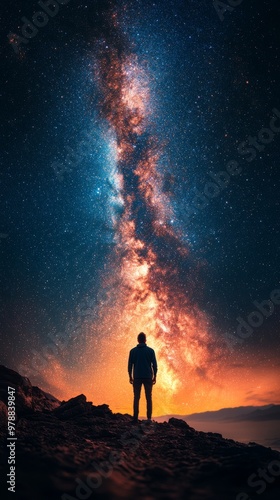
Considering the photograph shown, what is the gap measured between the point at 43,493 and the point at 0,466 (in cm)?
56

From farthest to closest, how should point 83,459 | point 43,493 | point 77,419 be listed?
1. point 77,419
2. point 83,459
3. point 43,493

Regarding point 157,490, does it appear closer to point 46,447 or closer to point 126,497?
point 126,497

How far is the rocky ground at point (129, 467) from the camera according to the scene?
3051 millimetres

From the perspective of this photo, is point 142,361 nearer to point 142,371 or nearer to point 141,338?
point 142,371

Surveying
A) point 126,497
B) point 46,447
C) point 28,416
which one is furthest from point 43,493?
point 28,416

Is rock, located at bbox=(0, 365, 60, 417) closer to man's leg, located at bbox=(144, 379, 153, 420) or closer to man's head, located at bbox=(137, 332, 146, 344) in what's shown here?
man's leg, located at bbox=(144, 379, 153, 420)

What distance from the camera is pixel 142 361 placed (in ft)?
22.8

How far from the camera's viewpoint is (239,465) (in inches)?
149

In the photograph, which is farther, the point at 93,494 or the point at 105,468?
the point at 105,468

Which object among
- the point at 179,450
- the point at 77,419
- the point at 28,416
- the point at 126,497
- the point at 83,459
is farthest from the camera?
the point at 77,419

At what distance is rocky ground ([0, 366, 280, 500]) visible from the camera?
305 cm

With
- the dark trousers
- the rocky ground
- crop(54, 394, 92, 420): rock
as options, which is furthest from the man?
crop(54, 394, 92, 420): rock

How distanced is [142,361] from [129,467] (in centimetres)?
314

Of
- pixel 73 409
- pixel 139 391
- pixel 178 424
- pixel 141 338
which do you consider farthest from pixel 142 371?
pixel 73 409
